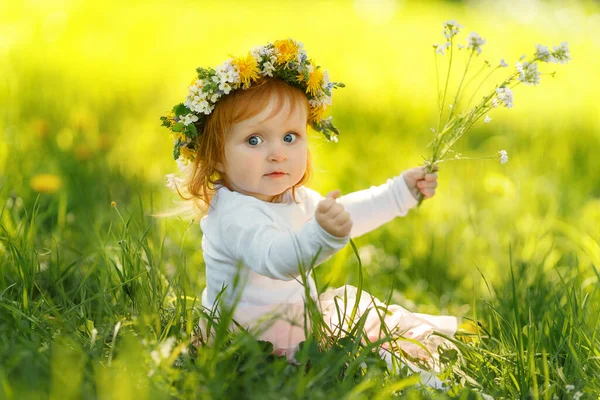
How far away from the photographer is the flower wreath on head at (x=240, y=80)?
2209 millimetres

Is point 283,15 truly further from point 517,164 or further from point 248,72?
point 248,72

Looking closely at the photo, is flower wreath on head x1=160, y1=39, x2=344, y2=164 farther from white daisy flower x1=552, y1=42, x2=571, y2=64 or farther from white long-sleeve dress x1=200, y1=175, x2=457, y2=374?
white daisy flower x1=552, y1=42, x2=571, y2=64

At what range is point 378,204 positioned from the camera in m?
2.63

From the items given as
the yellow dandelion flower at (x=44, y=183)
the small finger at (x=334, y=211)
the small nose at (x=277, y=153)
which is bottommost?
A: the yellow dandelion flower at (x=44, y=183)

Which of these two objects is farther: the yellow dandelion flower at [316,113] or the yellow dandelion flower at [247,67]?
the yellow dandelion flower at [316,113]

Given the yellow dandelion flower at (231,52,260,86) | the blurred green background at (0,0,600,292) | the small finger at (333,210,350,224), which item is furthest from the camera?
the blurred green background at (0,0,600,292)


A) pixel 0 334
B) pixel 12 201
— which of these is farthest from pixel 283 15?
pixel 0 334

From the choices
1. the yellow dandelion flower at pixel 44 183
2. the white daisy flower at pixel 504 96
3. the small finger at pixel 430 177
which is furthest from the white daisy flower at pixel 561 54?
the yellow dandelion flower at pixel 44 183

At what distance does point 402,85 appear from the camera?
585 centimetres

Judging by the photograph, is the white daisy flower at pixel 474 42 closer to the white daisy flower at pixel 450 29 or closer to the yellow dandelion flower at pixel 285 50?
the white daisy flower at pixel 450 29

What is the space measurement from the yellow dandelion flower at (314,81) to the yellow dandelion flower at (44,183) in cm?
138

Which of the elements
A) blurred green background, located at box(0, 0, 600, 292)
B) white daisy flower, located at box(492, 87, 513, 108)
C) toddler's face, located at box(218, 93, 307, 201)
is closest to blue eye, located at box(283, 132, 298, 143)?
toddler's face, located at box(218, 93, 307, 201)

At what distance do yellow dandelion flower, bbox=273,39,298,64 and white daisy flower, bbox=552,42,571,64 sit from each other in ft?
2.48

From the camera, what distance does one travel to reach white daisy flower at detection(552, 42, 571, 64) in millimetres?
2199
